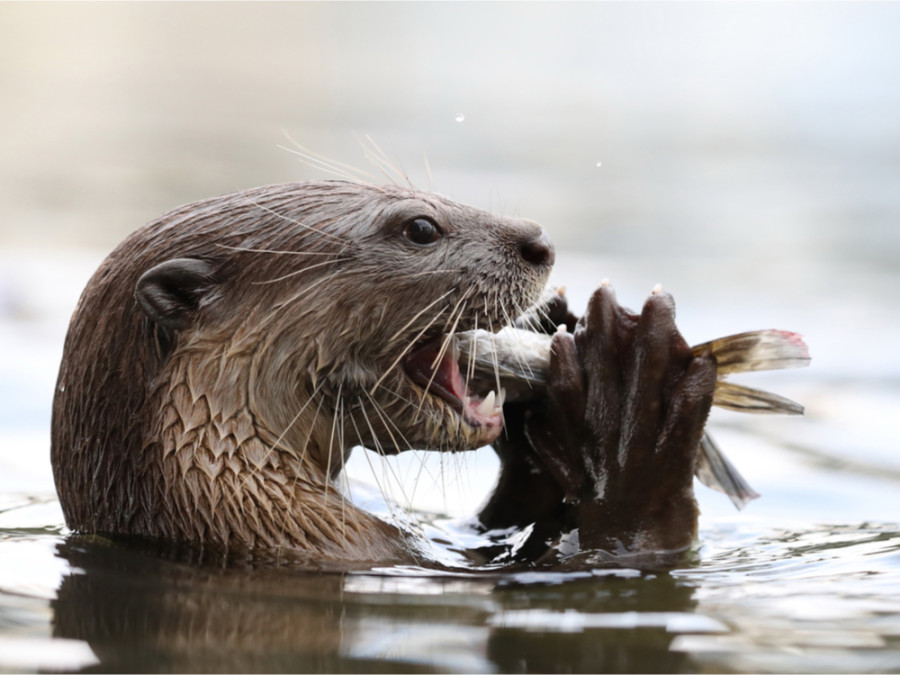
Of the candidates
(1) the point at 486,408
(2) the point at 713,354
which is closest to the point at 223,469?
(1) the point at 486,408

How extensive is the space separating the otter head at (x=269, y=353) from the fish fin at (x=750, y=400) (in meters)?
0.62

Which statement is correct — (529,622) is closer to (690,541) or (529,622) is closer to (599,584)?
(599,584)

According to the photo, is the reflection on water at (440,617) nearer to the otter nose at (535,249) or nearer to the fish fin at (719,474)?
the fish fin at (719,474)

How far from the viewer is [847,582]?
318 centimetres

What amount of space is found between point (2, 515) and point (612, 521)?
6.37ft

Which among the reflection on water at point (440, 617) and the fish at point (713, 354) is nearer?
the reflection on water at point (440, 617)

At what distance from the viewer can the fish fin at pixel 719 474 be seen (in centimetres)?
392

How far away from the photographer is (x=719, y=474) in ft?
12.9

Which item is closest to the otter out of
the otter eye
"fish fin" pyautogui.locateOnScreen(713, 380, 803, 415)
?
the otter eye

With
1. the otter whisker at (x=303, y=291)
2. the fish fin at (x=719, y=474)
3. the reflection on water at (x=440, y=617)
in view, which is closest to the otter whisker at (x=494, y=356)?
the otter whisker at (x=303, y=291)

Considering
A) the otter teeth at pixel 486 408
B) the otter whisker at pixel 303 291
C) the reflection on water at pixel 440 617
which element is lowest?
the reflection on water at pixel 440 617

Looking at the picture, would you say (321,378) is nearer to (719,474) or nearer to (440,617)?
(440,617)

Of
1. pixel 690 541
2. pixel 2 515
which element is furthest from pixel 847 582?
pixel 2 515

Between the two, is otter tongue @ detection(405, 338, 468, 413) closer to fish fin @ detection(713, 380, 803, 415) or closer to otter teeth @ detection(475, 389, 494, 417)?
otter teeth @ detection(475, 389, 494, 417)
